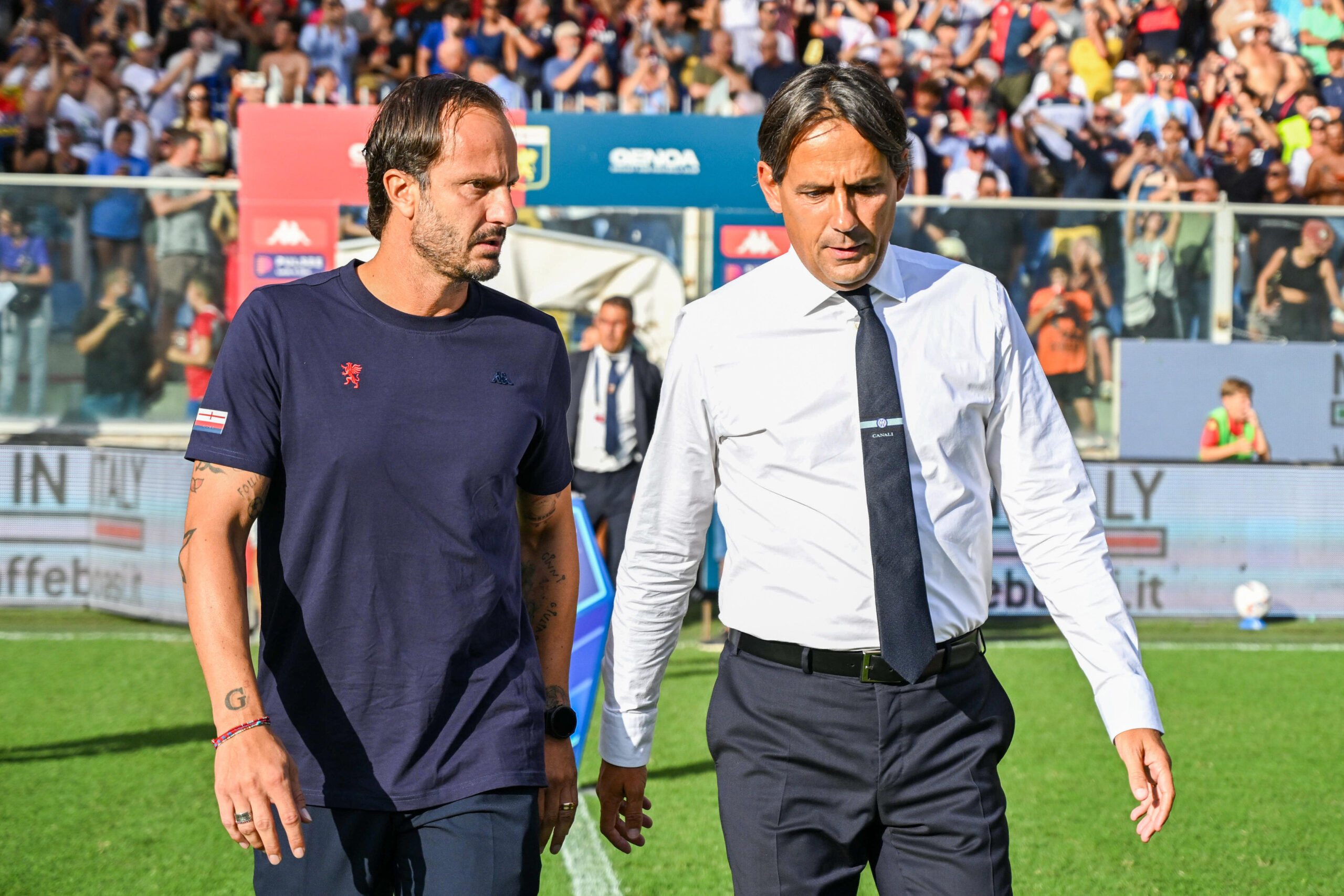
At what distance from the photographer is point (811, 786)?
2.64 m

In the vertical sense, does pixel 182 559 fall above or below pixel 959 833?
above

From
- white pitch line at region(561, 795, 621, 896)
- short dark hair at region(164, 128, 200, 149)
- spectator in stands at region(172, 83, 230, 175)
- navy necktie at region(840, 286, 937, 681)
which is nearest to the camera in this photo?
navy necktie at region(840, 286, 937, 681)

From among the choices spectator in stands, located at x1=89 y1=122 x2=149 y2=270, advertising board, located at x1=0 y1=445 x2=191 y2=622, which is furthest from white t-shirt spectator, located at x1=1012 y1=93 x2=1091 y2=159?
advertising board, located at x1=0 y1=445 x2=191 y2=622

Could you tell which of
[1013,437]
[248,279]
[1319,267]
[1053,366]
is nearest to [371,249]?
[248,279]

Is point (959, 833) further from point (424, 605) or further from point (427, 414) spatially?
point (427, 414)

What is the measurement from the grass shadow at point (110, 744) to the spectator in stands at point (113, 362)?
4.02 metres

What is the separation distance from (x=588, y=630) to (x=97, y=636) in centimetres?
577

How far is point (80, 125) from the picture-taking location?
13.5 metres

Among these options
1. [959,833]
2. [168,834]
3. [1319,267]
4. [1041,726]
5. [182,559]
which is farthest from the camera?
[1319,267]

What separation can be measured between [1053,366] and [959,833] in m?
8.64

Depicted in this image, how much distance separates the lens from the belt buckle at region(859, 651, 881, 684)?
2.61 meters

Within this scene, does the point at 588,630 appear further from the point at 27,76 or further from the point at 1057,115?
the point at 27,76

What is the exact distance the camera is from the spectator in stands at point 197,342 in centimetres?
1048

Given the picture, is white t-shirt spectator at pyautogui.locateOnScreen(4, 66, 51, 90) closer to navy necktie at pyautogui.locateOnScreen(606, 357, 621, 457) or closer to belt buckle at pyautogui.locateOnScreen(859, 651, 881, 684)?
navy necktie at pyautogui.locateOnScreen(606, 357, 621, 457)
